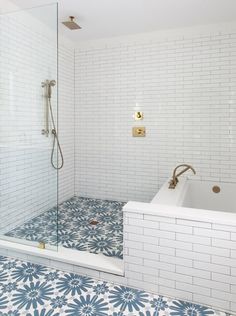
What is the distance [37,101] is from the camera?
8.29 feet

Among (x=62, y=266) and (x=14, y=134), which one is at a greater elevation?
(x=14, y=134)

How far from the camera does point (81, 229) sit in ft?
9.16

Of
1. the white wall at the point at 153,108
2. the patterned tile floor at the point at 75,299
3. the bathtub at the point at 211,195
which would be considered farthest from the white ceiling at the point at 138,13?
the patterned tile floor at the point at 75,299

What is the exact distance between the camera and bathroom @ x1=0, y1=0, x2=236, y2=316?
167 centimetres

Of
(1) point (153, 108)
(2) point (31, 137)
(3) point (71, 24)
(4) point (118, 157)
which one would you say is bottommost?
(4) point (118, 157)

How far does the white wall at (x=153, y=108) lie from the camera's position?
10.5 feet

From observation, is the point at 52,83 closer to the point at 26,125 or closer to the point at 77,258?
the point at 26,125

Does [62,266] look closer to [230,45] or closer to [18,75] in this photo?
[18,75]

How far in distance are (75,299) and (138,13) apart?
2.96 metres

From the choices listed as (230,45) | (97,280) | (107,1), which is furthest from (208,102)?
(97,280)

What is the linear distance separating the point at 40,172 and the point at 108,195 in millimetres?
1603

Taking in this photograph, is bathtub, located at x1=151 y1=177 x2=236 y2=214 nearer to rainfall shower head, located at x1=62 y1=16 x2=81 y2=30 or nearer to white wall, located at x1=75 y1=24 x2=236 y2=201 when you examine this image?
white wall, located at x1=75 y1=24 x2=236 y2=201

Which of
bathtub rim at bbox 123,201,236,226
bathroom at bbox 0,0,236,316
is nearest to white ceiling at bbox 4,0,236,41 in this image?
bathroom at bbox 0,0,236,316

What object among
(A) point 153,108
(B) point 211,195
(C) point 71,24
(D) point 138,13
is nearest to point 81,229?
(B) point 211,195
